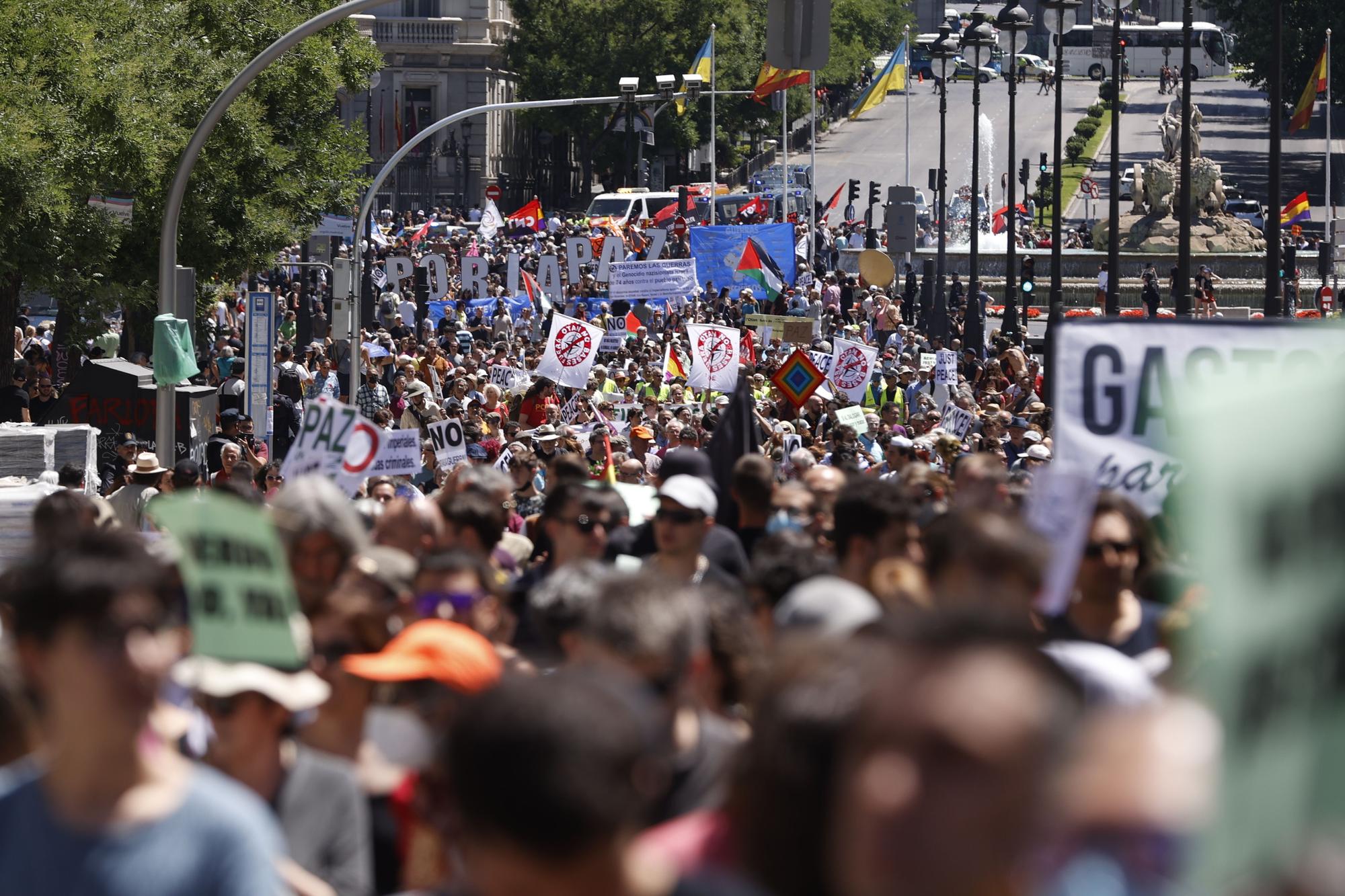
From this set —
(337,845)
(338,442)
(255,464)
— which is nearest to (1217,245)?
(255,464)

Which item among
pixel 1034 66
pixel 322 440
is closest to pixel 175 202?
pixel 322 440

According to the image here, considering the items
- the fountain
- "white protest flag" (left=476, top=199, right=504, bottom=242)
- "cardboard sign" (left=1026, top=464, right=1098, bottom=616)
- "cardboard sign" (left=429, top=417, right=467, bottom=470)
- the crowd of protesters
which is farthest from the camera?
the fountain

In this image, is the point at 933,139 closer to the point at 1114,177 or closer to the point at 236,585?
the point at 1114,177

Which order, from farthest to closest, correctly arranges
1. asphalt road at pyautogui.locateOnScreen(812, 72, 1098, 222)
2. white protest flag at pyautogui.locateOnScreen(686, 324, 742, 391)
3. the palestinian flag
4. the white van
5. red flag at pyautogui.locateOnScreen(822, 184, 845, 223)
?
asphalt road at pyautogui.locateOnScreen(812, 72, 1098, 222) → the white van → red flag at pyautogui.locateOnScreen(822, 184, 845, 223) → the palestinian flag → white protest flag at pyautogui.locateOnScreen(686, 324, 742, 391)

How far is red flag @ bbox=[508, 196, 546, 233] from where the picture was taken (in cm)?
5222

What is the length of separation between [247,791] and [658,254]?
35826mm

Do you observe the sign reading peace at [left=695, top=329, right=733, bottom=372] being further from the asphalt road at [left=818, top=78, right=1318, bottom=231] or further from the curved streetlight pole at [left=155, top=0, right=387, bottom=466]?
the asphalt road at [left=818, top=78, right=1318, bottom=231]

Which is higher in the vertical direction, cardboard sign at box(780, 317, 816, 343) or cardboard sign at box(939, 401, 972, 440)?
cardboard sign at box(780, 317, 816, 343)

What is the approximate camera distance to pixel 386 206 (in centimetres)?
8419

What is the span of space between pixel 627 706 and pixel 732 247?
1198 inches

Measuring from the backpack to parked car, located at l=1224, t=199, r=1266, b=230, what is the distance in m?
46.2

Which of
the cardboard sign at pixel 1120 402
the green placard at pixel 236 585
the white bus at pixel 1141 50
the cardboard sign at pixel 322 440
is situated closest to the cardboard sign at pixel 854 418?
the cardboard sign at pixel 322 440

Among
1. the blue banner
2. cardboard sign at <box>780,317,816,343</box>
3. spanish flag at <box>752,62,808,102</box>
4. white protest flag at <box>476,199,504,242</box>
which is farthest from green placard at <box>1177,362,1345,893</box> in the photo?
spanish flag at <box>752,62,808,102</box>

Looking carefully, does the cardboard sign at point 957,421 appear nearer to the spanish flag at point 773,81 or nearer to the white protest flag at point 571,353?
the white protest flag at point 571,353
